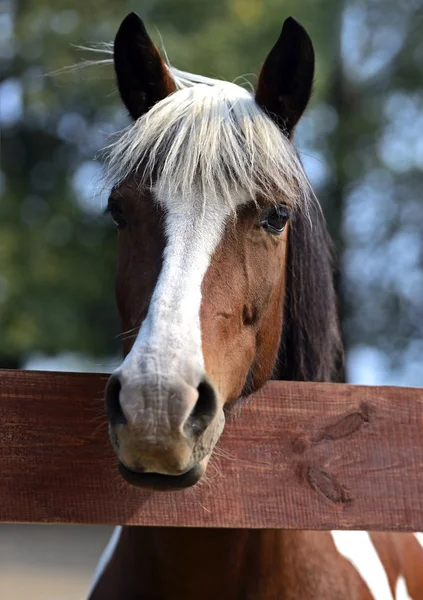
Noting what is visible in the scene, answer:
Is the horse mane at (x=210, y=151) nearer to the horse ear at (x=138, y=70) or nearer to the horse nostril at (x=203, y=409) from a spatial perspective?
the horse ear at (x=138, y=70)

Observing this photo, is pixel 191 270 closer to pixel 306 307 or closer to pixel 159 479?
pixel 159 479

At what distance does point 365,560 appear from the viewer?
228cm

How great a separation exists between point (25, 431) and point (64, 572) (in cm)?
594

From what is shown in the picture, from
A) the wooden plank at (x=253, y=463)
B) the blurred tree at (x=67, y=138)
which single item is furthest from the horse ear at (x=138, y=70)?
the blurred tree at (x=67, y=138)

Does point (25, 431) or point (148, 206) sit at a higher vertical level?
point (148, 206)

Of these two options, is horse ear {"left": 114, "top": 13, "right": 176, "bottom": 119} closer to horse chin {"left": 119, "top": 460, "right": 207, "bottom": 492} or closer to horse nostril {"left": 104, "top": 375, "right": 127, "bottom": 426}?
→ horse nostril {"left": 104, "top": 375, "right": 127, "bottom": 426}

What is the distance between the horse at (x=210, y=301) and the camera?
1506 mm

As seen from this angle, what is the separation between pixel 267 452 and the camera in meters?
1.76

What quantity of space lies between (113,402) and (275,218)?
2.49 ft

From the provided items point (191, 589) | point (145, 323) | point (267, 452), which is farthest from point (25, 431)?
point (191, 589)

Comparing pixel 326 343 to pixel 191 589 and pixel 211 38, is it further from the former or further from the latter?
pixel 211 38

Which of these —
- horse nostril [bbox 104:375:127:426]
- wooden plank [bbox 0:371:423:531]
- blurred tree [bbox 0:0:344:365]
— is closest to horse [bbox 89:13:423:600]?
horse nostril [bbox 104:375:127:426]

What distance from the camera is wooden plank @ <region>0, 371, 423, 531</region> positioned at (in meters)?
1.68

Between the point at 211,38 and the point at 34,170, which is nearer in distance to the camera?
the point at 211,38
